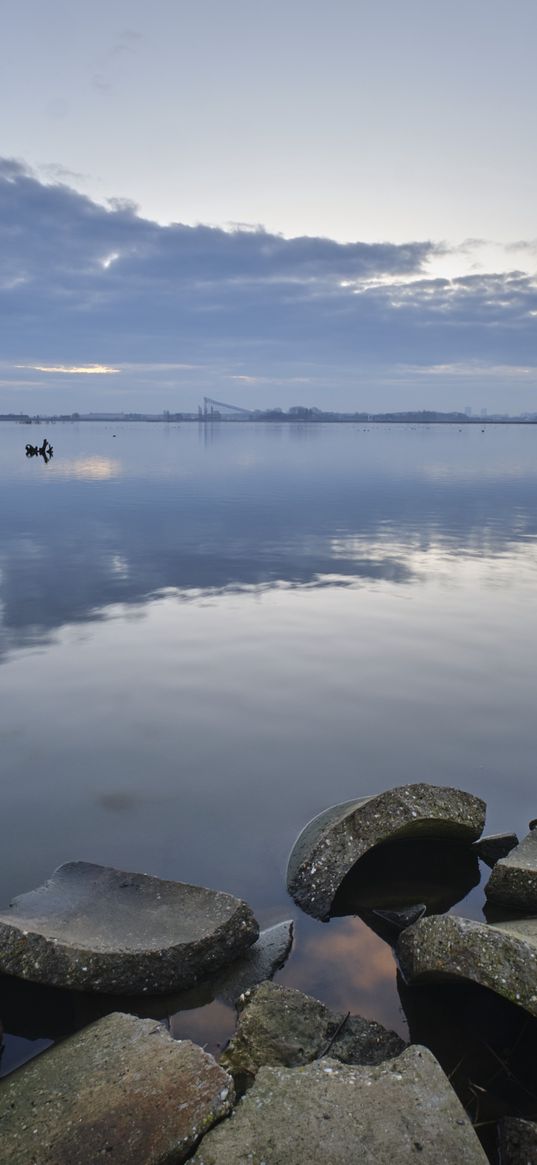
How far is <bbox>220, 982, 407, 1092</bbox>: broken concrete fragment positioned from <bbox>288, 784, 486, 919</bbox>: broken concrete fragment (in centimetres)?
187

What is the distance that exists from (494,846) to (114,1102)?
5.88 meters

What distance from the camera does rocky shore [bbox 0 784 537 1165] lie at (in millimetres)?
4980

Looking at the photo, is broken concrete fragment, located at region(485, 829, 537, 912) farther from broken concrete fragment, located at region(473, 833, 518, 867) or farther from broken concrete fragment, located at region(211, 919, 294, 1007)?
broken concrete fragment, located at region(211, 919, 294, 1007)

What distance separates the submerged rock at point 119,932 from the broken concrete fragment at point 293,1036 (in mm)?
813

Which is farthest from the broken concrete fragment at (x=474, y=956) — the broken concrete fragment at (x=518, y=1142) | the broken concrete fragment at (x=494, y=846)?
the broken concrete fragment at (x=494, y=846)

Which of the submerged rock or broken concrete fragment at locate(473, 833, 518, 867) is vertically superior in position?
the submerged rock

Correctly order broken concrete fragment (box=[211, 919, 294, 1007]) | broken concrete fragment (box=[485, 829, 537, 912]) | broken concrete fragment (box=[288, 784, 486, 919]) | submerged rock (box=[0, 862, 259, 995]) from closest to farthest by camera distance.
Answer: submerged rock (box=[0, 862, 259, 995]) < broken concrete fragment (box=[211, 919, 294, 1007]) < broken concrete fragment (box=[485, 829, 537, 912]) < broken concrete fragment (box=[288, 784, 486, 919])

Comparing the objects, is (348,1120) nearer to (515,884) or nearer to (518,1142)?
(518,1142)

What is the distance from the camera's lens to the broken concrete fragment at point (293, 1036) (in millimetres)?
5910

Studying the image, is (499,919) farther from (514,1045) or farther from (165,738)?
(165,738)


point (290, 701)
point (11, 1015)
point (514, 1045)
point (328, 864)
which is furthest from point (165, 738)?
point (514, 1045)

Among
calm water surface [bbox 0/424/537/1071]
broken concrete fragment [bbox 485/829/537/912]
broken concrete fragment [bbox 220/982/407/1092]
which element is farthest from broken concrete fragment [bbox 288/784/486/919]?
broken concrete fragment [bbox 220/982/407/1092]

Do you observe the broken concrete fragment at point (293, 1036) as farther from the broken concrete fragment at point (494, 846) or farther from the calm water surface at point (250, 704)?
the broken concrete fragment at point (494, 846)

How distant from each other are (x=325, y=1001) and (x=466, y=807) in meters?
3.30
